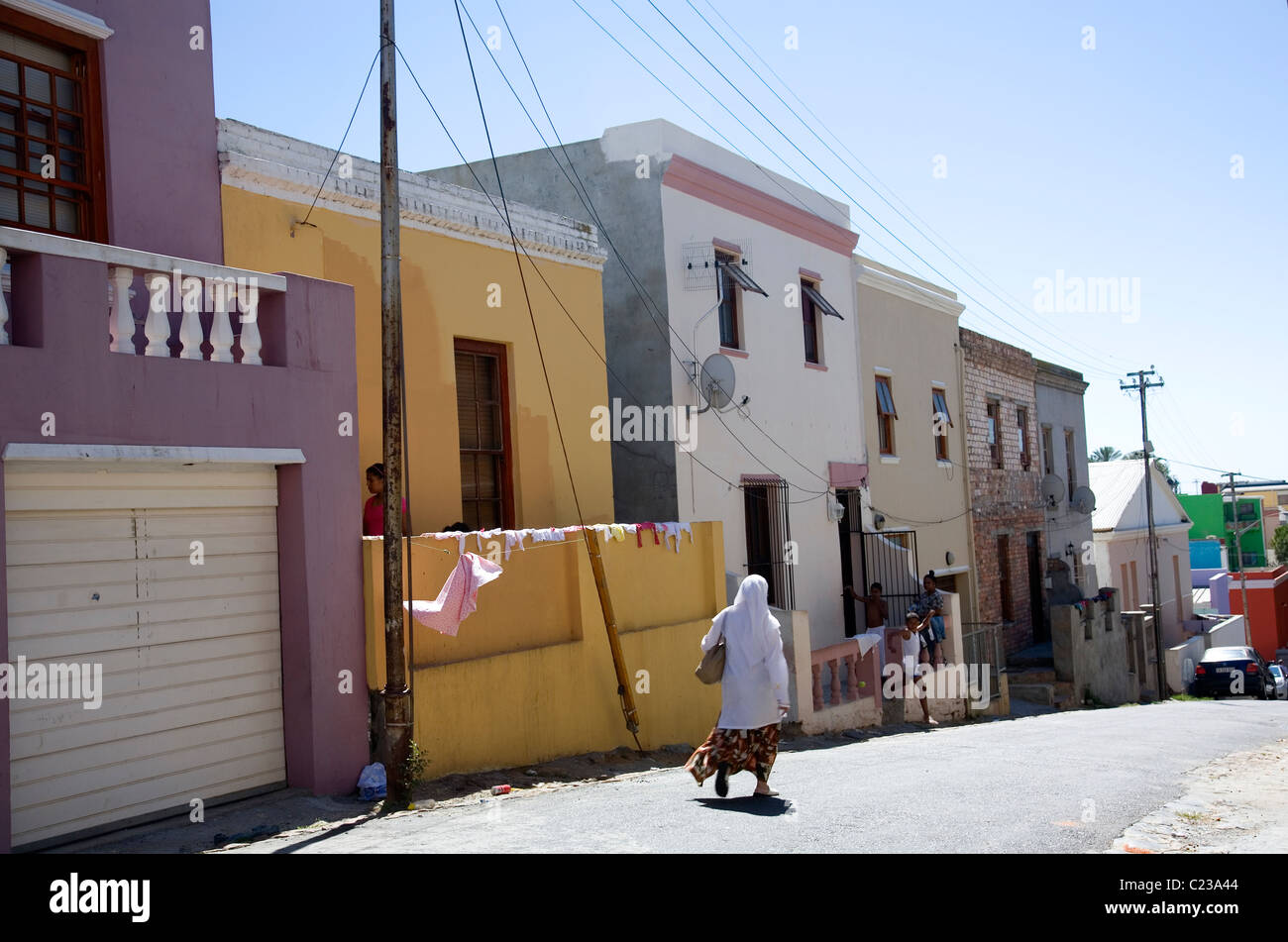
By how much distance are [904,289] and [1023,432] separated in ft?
27.3

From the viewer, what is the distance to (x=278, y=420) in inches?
323

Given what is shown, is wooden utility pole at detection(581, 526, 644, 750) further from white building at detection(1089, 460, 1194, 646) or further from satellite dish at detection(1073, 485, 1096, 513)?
white building at detection(1089, 460, 1194, 646)

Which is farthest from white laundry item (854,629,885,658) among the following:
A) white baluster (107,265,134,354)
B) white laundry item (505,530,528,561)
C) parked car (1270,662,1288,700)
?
parked car (1270,662,1288,700)

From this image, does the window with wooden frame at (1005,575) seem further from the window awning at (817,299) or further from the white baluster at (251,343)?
the white baluster at (251,343)

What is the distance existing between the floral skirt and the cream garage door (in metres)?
2.96

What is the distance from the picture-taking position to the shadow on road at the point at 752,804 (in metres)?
7.55

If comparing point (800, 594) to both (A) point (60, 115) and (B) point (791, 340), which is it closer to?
(B) point (791, 340)

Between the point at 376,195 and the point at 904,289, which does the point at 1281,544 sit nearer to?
the point at 904,289

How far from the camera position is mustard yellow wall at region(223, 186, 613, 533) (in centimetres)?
1045

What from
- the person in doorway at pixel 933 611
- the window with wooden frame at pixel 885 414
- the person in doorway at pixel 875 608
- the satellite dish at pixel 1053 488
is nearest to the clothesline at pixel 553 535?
the person in doorway at pixel 875 608

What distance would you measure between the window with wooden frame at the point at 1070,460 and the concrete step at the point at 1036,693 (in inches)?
439

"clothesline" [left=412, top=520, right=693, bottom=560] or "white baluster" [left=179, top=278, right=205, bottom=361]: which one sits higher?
"white baluster" [left=179, top=278, right=205, bottom=361]
